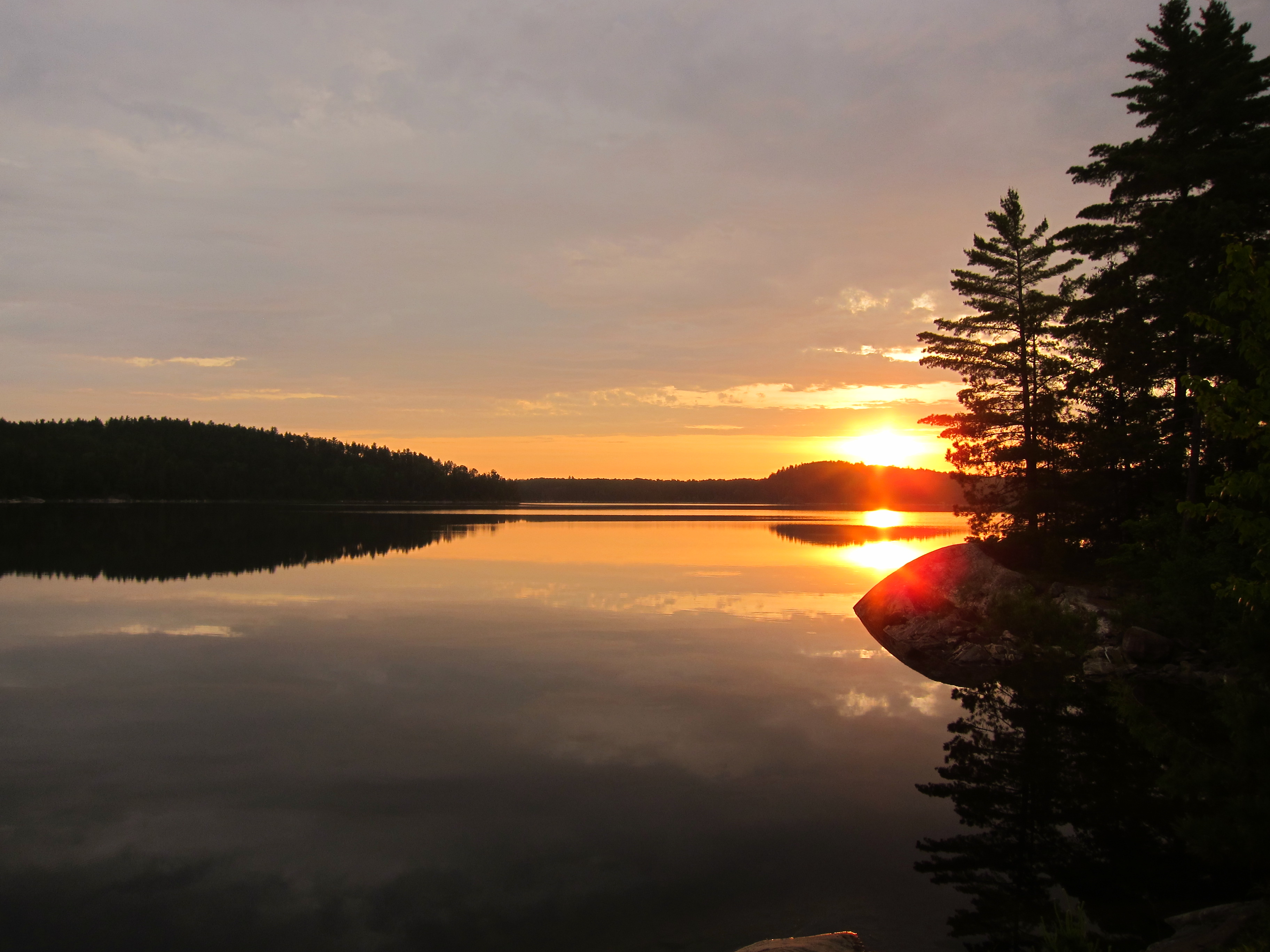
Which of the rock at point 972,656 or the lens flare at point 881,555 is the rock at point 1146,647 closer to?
the rock at point 972,656

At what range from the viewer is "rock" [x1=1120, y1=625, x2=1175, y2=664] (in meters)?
18.4

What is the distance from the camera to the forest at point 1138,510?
26.7ft

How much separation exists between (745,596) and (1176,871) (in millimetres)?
20745

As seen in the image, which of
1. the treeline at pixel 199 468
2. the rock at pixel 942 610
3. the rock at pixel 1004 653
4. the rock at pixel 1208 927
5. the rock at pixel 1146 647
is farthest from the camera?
the treeline at pixel 199 468

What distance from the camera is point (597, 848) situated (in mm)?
9055

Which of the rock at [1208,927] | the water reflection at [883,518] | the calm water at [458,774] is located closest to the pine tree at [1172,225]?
the calm water at [458,774]

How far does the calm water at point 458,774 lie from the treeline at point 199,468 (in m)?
143

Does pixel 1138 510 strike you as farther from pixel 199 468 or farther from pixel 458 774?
pixel 199 468

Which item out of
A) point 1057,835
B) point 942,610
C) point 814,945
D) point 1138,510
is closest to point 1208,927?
point 1057,835

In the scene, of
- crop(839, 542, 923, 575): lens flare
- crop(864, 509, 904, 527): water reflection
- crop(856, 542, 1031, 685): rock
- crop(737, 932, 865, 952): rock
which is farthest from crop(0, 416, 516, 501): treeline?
crop(737, 932, 865, 952): rock

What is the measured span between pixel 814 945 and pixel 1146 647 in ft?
51.8

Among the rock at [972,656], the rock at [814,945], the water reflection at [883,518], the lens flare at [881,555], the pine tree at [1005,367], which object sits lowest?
the rock at [972,656]

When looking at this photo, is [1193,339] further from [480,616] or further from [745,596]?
[480,616]

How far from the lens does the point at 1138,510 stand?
23266mm
